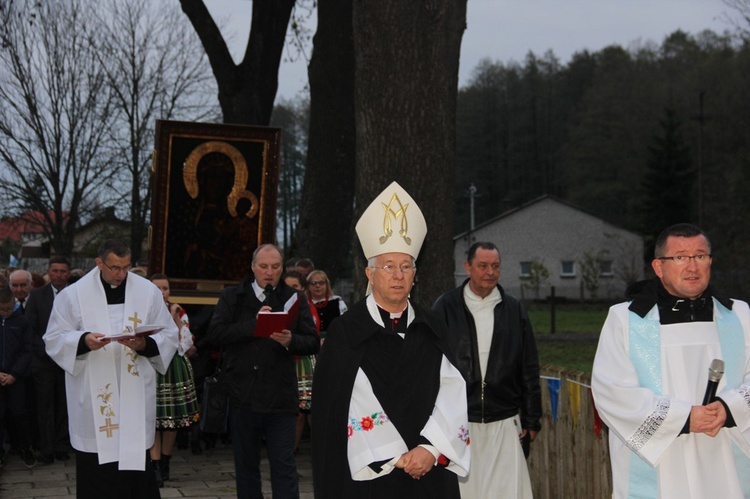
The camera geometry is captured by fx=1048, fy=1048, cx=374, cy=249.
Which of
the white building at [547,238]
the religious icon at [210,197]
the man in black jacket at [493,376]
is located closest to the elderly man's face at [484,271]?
the man in black jacket at [493,376]

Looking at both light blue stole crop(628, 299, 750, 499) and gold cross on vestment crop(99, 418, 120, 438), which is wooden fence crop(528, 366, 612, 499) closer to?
light blue stole crop(628, 299, 750, 499)

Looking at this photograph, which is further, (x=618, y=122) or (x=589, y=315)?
(x=618, y=122)

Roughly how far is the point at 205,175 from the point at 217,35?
5170 millimetres

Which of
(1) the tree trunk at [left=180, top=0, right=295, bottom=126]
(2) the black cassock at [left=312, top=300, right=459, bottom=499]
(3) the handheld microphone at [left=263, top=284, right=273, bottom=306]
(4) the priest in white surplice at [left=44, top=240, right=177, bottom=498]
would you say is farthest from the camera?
(1) the tree trunk at [left=180, top=0, right=295, bottom=126]

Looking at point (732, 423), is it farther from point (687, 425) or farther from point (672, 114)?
point (672, 114)

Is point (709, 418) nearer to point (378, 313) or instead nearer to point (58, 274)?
point (378, 313)

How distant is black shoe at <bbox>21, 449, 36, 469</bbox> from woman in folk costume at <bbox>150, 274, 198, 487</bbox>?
75.6 inches

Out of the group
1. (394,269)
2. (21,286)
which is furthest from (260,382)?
(21,286)

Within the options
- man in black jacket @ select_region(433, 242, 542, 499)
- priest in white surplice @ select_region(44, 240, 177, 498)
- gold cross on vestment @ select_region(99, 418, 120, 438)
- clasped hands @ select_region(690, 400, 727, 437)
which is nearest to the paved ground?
priest in white surplice @ select_region(44, 240, 177, 498)

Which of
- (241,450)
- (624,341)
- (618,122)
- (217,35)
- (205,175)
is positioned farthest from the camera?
(618,122)

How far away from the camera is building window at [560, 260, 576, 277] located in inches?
2693

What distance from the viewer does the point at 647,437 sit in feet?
16.3

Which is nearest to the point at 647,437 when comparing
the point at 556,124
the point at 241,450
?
the point at 241,450

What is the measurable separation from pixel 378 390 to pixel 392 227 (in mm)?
841
